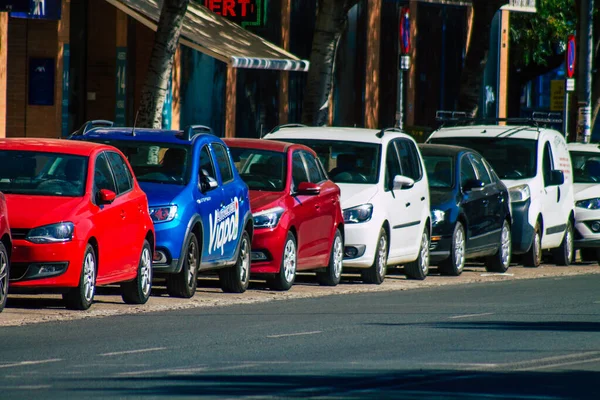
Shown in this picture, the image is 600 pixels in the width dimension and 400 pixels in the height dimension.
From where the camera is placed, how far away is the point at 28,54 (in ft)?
93.2

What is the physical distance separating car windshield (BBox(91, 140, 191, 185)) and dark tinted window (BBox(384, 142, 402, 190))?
378 cm

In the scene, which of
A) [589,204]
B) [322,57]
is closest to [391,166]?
[322,57]

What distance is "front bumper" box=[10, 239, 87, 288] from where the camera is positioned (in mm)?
13789

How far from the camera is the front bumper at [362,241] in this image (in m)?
19.3

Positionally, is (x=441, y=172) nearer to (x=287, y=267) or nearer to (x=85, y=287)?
(x=287, y=267)

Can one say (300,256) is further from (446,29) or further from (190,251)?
(446,29)

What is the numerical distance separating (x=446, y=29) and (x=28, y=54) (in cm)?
1580

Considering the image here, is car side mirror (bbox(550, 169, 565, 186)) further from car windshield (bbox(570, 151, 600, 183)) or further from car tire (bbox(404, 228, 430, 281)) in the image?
car tire (bbox(404, 228, 430, 281))

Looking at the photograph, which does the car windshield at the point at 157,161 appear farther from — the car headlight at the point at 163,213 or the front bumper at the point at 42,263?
the front bumper at the point at 42,263

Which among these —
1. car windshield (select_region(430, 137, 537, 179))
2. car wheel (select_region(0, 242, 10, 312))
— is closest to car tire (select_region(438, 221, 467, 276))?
car windshield (select_region(430, 137, 537, 179))

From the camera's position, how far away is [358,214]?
1947 centimetres

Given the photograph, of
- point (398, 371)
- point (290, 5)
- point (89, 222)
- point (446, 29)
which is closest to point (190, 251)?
point (89, 222)

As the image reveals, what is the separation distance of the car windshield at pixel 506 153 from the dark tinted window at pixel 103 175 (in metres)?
10.2

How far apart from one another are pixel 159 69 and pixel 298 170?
4220 millimetres
